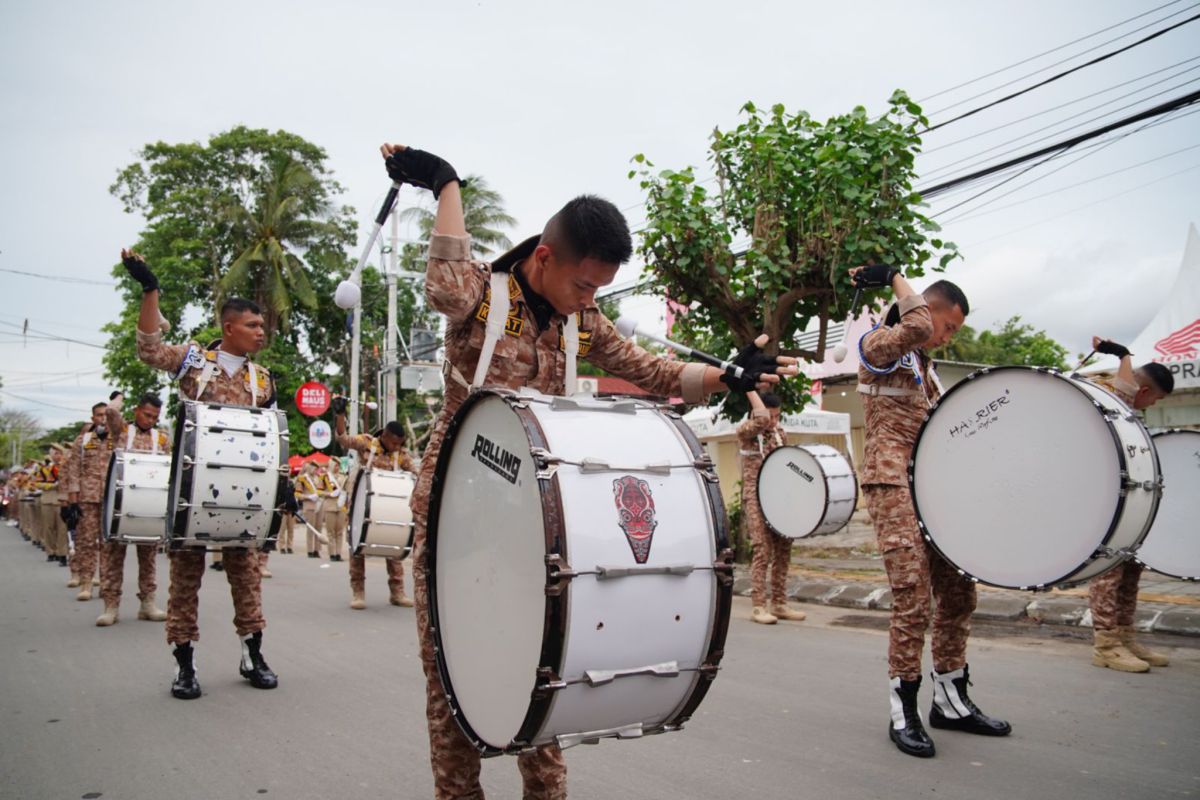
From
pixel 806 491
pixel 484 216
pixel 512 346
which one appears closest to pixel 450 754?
pixel 512 346

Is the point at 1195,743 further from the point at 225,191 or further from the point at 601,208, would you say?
the point at 225,191

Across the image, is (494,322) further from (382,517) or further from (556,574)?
(382,517)

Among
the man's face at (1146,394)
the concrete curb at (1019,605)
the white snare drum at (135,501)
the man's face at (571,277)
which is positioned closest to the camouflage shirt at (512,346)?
the man's face at (571,277)

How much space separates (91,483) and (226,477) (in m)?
A: 5.57

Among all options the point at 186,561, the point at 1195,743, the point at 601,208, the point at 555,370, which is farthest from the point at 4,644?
the point at 1195,743

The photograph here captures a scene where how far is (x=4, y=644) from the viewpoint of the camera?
7.20 m

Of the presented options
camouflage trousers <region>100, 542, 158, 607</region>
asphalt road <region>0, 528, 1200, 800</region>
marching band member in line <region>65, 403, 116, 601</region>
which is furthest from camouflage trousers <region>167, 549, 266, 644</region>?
marching band member in line <region>65, 403, 116, 601</region>

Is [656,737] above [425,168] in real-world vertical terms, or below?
below

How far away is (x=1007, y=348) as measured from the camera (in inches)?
1346

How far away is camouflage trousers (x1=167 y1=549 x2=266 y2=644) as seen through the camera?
5242 mm

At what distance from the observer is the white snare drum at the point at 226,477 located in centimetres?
498

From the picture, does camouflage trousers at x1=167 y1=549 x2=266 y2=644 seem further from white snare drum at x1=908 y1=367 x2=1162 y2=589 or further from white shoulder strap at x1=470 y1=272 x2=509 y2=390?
white snare drum at x1=908 y1=367 x2=1162 y2=589

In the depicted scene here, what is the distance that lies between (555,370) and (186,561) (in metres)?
3.55

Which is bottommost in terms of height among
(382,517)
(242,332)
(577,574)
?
(382,517)
